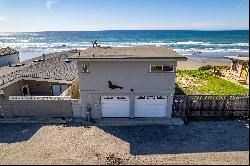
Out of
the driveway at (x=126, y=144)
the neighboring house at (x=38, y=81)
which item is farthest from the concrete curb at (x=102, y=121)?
the neighboring house at (x=38, y=81)

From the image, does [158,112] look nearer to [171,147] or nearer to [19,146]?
[171,147]

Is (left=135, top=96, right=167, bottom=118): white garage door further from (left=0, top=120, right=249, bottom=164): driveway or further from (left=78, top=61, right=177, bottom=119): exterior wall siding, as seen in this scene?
(left=0, top=120, right=249, bottom=164): driveway

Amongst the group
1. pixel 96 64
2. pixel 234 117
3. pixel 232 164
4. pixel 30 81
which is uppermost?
pixel 96 64

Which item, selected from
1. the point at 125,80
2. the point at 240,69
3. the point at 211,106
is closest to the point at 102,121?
the point at 125,80

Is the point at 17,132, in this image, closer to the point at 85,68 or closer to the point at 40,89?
the point at 40,89

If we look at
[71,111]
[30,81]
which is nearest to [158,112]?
[71,111]

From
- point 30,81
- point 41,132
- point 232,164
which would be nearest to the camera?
point 232,164
